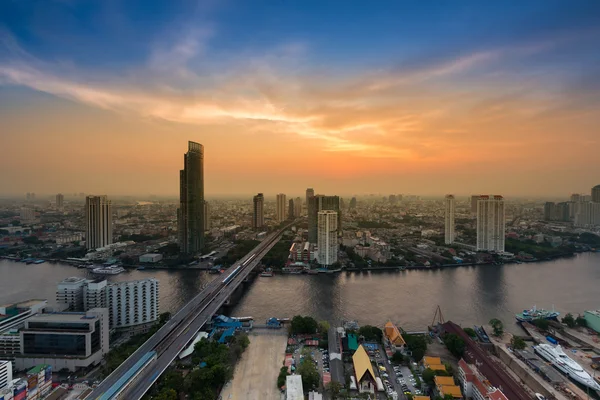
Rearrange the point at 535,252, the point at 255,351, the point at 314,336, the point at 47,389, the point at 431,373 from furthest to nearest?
1. the point at 535,252
2. the point at 314,336
3. the point at 255,351
4. the point at 431,373
5. the point at 47,389

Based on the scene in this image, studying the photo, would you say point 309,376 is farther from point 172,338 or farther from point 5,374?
point 5,374

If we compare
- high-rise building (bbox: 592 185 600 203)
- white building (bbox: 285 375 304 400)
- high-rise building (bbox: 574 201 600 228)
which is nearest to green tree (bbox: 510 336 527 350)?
white building (bbox: 285 375 304 400)

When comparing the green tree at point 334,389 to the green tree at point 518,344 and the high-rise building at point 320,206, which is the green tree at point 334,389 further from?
the high-rise building at point 320,206

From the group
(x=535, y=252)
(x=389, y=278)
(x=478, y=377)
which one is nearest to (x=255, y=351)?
(x=478, y=377)

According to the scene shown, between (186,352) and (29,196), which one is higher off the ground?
(29,196)

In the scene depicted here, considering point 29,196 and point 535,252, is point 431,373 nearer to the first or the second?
point 535,252

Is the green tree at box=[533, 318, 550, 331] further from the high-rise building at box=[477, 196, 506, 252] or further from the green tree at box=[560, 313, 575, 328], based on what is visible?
the high-rise building at box=[477, 196, 506, 252]

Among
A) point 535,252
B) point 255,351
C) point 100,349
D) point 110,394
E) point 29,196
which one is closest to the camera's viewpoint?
point 110,394
